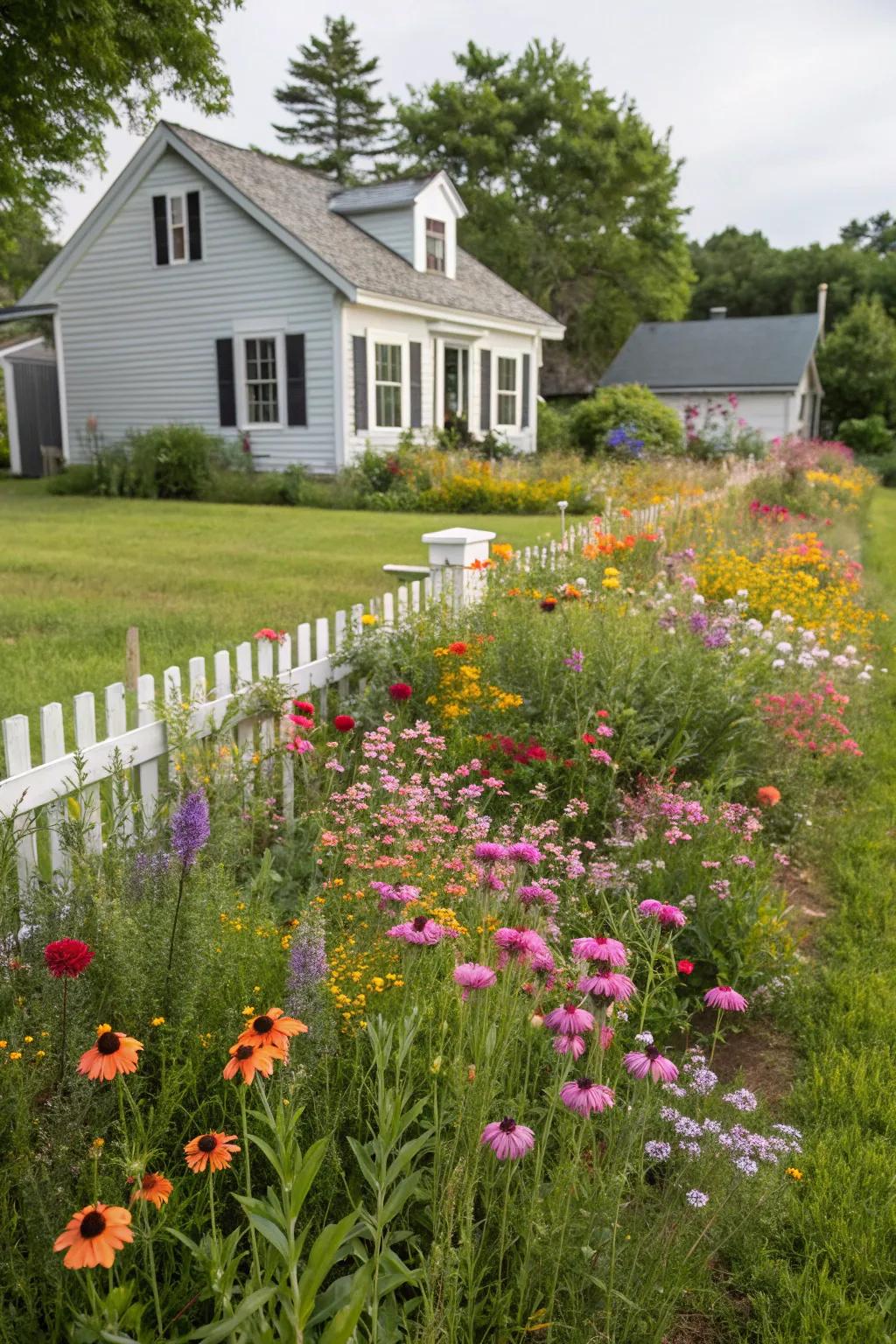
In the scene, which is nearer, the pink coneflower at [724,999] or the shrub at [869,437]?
the pink coneflower at [724,999]

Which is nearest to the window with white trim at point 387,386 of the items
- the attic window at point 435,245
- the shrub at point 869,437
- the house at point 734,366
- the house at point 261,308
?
the house at point 261,308

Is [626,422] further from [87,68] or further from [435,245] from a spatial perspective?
[87,68]

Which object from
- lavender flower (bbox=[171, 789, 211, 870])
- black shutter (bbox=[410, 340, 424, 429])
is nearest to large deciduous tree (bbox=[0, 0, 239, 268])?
lavender flower (bbox=[171, 789, 211, 870])

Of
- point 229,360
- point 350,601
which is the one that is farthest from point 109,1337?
point 229,360

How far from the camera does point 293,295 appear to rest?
16.3 meters

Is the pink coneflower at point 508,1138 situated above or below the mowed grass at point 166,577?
above

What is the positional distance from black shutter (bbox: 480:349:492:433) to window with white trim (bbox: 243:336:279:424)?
4.95 m

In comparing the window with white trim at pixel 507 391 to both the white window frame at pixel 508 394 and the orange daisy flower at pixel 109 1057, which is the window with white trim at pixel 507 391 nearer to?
the white window frame at pixel 508 394

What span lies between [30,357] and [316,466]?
9341mm

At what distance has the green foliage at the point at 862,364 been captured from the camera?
3497 centimetres

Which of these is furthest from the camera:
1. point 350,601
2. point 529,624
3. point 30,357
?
point 30,357

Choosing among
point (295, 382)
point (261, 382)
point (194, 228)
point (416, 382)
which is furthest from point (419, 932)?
point (194, 228)

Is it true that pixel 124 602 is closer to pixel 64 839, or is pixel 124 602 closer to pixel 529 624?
pixel 529 624

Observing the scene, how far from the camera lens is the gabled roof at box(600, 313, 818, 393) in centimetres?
3105
